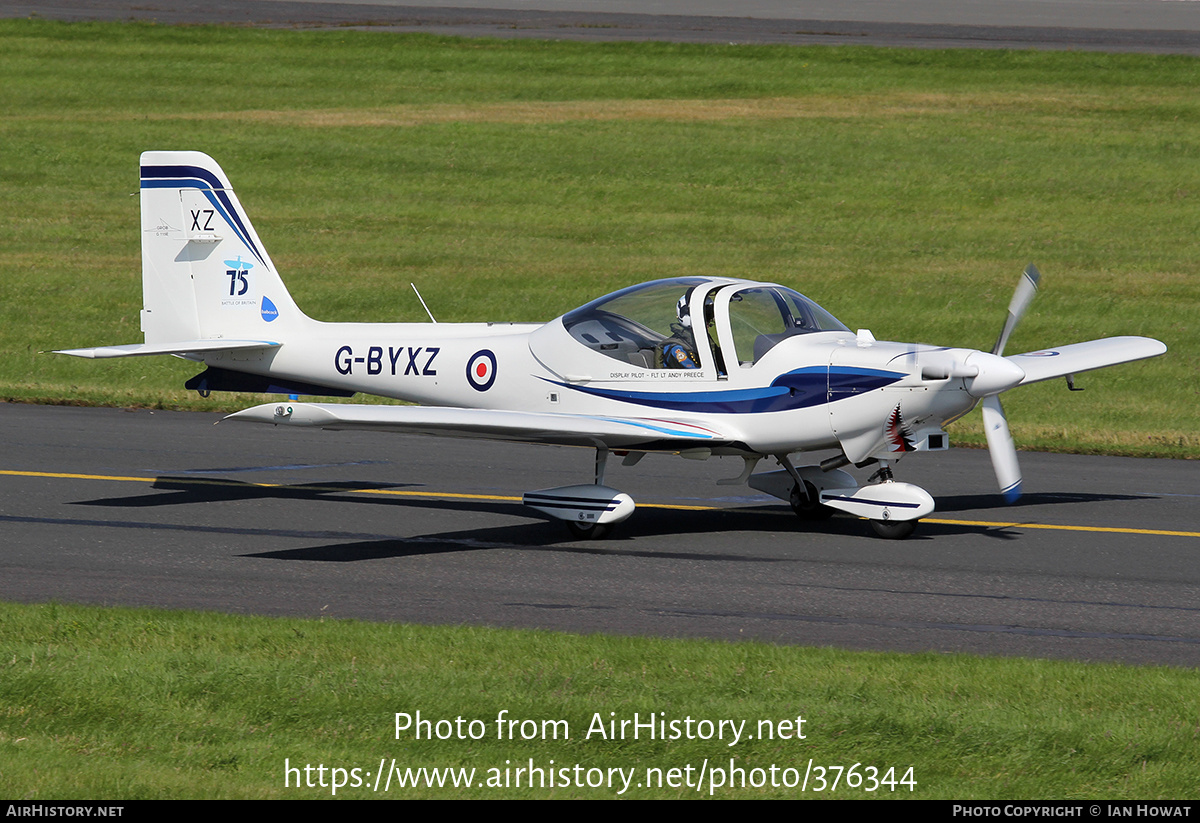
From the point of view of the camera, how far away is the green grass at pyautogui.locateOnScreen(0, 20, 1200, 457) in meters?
22.1

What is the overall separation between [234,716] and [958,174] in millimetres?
24733

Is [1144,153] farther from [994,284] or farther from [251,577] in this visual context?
[251,577]

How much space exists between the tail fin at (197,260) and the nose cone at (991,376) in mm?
6254

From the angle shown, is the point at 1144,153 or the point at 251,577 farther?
the point at 1144,153

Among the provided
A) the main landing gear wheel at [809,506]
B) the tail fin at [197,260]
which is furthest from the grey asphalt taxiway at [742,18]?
the main landing gear wheel at [809,506]

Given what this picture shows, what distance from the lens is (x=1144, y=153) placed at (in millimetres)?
29875

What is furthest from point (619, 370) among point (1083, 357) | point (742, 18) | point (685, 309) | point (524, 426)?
point (742, 18)

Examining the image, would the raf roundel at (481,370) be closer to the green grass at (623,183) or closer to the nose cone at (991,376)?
the nose cone at (991,376)

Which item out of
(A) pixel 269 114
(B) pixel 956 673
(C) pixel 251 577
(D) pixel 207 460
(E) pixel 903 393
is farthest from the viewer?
(A) pixel 269 114

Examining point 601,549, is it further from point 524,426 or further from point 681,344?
point 681,344

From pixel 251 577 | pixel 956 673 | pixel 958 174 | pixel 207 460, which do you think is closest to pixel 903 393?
pixel 956 673

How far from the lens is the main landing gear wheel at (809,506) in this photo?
11.8 meters

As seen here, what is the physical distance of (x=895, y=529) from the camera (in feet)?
36.1

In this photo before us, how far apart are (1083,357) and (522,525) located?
5.19 m
